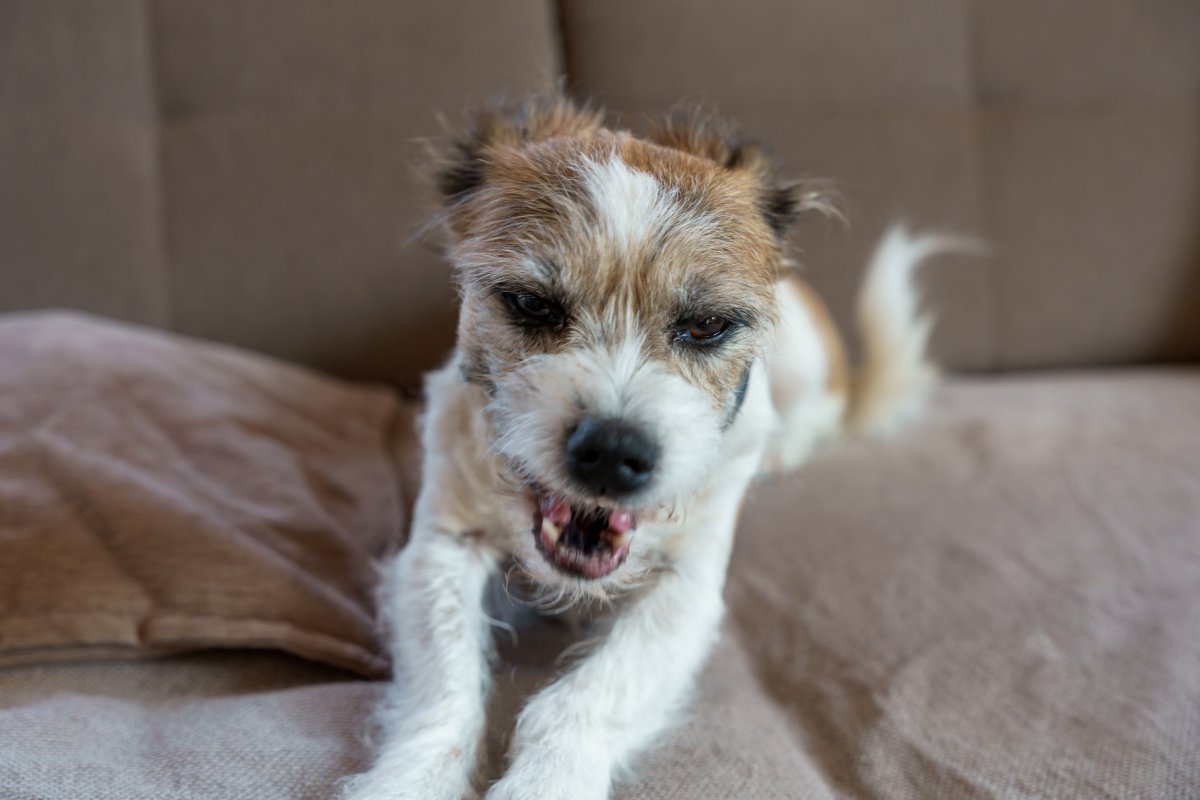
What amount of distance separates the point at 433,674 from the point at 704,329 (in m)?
0.60

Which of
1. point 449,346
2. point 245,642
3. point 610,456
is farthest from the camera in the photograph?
point 449,346

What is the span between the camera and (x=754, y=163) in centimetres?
136

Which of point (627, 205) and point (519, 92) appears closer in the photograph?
point (627, 205)

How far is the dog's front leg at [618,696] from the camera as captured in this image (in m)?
1.03

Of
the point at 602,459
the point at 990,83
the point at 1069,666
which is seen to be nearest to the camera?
the point at 602,459

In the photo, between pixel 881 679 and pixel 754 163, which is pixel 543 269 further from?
pixel 881 679

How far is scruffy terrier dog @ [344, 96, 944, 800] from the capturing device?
1036mm

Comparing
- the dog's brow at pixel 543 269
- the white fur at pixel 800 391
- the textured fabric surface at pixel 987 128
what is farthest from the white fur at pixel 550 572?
the textured fabric surface at pixel 987 128

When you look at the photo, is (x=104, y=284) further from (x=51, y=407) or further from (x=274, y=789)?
(x=274, y=789)

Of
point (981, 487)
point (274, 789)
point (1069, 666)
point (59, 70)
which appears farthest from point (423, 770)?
point (59, 70)

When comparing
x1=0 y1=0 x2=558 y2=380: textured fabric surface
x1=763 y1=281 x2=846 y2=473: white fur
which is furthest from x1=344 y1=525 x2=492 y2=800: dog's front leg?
x1=0 y1=0 x2=558 y2=380: textured fabric surface

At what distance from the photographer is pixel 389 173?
2166 mm

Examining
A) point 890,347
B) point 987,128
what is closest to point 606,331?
point 890,347

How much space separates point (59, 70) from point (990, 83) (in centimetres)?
247
